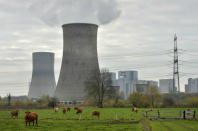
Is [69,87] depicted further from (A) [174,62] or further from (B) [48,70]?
(B) [48,70]

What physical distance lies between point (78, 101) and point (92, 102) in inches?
97.3

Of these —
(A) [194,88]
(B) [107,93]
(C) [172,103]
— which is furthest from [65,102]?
(A) [194,88]

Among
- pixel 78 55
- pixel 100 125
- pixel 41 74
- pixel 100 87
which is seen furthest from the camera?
pixel 41 74

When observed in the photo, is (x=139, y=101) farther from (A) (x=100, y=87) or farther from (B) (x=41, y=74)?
(B) (x=41, y=74)

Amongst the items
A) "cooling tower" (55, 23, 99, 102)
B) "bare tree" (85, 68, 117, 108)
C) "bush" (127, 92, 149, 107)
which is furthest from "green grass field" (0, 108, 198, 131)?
"bush" (127, 92, 149, 107)

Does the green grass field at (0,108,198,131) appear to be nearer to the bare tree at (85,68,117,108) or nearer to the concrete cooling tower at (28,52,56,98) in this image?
the bare tree at (85,68,117,108)

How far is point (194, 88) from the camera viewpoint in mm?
158750

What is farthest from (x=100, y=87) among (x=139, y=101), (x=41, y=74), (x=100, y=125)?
(x=100, y=125)

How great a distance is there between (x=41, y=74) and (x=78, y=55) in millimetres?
22306

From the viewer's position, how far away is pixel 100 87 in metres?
49.5

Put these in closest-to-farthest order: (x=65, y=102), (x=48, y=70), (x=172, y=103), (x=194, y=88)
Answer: (x=172, y=103) → (x=65, y=102) → (x=48, y=70) → (x=194, y=88)

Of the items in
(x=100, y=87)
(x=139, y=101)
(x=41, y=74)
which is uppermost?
(x=41, y=74)

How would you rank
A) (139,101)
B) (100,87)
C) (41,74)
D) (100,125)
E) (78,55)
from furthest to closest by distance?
(41,74), (100,87), (139,101), (78,55), (100,125)

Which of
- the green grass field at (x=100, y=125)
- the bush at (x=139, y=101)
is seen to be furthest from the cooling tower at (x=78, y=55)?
the green grass field at (x=100, y=125)
